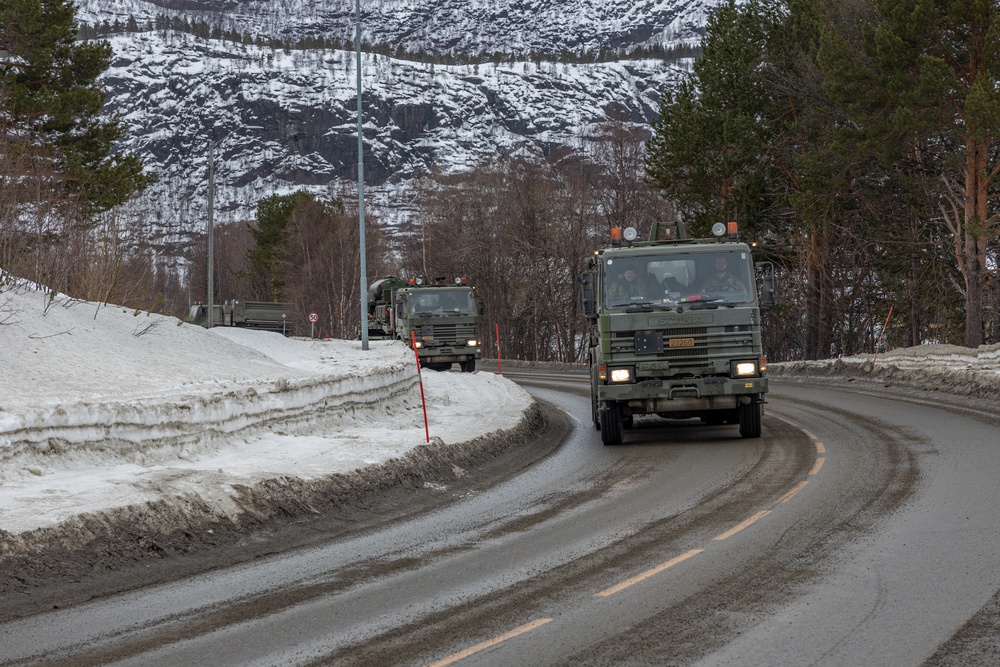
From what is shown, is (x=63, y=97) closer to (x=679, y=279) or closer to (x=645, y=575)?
(x=679, y=279)

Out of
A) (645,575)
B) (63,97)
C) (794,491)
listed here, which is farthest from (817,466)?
(63,97)

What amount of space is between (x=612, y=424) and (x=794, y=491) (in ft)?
16.8

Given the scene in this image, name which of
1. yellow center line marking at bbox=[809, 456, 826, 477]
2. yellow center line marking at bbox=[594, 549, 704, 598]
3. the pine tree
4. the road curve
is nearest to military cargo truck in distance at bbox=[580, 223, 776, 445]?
yellow center line marking at bbox=[809, 456, 826, 477]

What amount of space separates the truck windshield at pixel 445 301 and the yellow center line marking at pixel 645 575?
83.3ft

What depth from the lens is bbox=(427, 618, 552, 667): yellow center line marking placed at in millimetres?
5547

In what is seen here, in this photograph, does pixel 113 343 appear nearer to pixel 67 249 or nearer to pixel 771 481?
pixel 67 249

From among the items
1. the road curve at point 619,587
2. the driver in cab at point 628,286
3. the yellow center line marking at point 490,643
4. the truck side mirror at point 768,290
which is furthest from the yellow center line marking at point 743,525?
the driver in cab at point 628,286

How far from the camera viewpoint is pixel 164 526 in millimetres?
8984

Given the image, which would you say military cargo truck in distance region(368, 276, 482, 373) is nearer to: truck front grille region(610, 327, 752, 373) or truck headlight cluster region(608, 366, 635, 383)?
truck headlight cluster region(608, 366, 635, 383)

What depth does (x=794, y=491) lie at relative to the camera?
36.0 ft

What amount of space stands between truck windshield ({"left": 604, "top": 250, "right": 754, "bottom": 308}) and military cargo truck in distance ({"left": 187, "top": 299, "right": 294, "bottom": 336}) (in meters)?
51.0

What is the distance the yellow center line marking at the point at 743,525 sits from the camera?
8.77 meters

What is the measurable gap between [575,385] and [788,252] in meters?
15.3

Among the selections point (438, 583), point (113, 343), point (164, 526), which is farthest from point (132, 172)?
point (438, 583)
